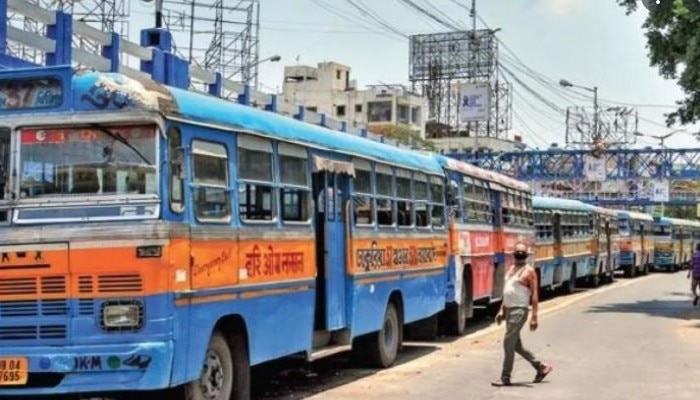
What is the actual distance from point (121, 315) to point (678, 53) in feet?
68.4

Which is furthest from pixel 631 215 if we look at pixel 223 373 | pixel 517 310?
pixel 223 373

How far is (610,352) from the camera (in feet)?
51.9

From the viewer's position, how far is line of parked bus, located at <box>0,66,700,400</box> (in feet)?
25.0

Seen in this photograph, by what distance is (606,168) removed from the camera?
217ft

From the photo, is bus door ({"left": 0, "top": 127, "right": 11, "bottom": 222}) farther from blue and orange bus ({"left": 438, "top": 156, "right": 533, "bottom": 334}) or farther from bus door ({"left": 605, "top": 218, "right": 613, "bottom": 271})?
bus door ({"left": 605, "top": 218, "right": 613, "bottom": 271})

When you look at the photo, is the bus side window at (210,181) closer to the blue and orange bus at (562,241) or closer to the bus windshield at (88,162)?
the bus windshield at (88,162)

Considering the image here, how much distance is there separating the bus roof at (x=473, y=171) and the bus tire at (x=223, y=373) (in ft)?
27.0

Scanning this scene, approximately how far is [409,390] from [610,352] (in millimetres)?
5363

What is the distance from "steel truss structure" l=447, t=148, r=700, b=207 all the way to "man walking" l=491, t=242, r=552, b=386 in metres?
49.9

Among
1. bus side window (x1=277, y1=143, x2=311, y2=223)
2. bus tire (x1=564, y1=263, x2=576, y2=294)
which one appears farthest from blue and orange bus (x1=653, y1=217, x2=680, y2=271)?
bus side window (x1=277, y1=143, x2=311, y2=223)

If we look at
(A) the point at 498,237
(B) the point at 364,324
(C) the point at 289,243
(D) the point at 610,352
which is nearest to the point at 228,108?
(C) the point at 289,243

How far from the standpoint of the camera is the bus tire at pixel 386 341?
13.4 m

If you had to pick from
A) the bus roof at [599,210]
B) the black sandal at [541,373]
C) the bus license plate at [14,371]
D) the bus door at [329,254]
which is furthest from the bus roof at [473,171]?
the bus roof at [599,210]

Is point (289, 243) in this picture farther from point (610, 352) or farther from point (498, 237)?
point (498, 237)
